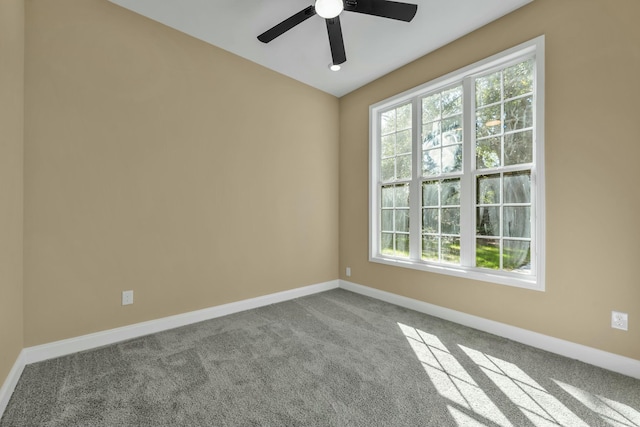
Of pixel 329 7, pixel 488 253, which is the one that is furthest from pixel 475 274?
pixel 329 7

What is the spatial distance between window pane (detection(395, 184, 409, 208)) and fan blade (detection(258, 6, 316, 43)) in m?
2.17

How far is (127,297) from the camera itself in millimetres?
2484

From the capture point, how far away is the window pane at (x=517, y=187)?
249cm

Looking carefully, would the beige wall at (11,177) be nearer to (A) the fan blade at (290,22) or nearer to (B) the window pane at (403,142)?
(A) the fan blade at (290,22)

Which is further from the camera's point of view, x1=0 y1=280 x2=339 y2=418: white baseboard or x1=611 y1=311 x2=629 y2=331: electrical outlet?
x1=611 y1=311 x2=629 y2=331: electrical outlet

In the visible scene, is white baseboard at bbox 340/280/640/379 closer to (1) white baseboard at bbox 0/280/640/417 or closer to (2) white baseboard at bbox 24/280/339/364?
(1) white baseboard at bbox 0/280/640/417

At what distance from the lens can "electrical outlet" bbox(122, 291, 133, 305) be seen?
2.46m

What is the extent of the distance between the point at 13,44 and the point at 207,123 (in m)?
1.40

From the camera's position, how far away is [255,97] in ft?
11.0

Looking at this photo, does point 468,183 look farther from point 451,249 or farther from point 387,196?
point 387,196

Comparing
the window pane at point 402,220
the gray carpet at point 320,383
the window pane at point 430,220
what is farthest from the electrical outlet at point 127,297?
the window pane at point 430,220

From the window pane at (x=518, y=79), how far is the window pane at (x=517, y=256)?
1.36m

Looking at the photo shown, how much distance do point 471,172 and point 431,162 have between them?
50cm

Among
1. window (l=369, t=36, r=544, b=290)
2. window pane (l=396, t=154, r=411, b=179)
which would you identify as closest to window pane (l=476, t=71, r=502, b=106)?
window (l=369, t=36, r=544, b=290)
